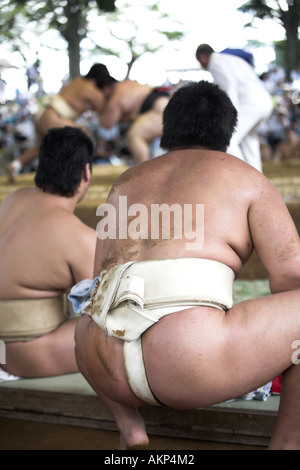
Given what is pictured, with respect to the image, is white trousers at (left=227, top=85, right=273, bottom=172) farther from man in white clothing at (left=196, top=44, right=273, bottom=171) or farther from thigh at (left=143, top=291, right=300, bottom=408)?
thigh at (left=143, top=291, right=300, bottom=408)

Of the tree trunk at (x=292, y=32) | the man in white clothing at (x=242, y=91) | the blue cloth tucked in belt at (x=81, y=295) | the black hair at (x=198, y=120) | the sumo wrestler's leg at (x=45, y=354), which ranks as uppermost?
the black hair at (x=198, y=120)

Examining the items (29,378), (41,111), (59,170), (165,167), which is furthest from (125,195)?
(41,111)

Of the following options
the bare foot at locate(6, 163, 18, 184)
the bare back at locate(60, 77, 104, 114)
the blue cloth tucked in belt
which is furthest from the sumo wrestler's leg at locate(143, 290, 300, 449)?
the bare foot at locate(6, 163, 18, 184)

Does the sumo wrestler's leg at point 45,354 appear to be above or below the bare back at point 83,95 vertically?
above

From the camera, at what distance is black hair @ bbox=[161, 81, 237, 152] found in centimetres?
137

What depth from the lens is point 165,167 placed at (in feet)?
4.34

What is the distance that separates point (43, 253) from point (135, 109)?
3.06 m

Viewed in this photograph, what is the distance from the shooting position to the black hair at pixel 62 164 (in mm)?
1854

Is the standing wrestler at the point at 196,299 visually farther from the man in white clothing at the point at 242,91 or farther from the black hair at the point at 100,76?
the black hair at the point at 100,76

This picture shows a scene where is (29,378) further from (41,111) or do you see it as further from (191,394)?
(41,111)

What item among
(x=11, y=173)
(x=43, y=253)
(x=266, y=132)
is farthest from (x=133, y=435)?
(x=266, y=132)

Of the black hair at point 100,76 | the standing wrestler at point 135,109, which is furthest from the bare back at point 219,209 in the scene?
the black hair at point 100,76

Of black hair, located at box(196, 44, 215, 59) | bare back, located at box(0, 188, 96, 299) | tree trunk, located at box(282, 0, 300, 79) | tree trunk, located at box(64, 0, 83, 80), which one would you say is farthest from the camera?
tree trunk, located at box(282, 0, 300, 79)

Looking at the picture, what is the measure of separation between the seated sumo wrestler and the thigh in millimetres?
674
